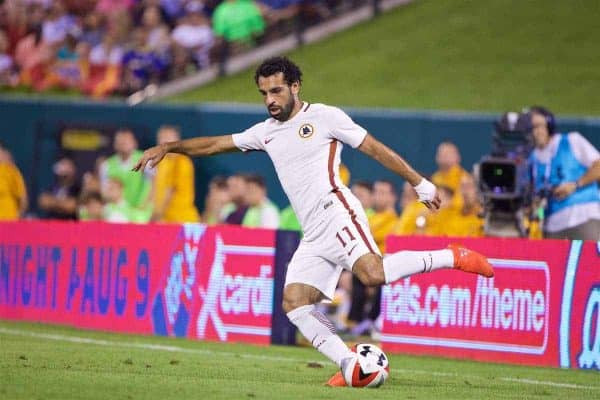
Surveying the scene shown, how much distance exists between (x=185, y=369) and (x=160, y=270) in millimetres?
4892

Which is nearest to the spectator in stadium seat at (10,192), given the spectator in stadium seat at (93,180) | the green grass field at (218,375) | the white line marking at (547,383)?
the spectator in stadium seat at (93,180)

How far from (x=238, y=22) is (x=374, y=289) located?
34.8 ft

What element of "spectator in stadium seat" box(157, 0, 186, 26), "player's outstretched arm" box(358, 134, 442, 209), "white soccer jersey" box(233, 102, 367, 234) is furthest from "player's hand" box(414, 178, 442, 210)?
"spectator in stadium seat" box(157, 0, 186, 26)

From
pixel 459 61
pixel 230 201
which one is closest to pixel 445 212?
pixel 230 201

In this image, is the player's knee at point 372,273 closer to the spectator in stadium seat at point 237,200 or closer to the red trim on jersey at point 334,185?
the red trim on jersey at point 334,185

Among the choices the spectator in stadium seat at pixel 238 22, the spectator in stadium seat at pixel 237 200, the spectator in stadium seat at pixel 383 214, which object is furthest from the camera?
the spectator in stadium seat at pixel 238 22

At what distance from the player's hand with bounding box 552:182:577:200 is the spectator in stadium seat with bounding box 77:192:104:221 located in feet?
24.3

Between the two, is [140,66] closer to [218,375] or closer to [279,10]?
[279,10]

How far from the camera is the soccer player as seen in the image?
10766mm

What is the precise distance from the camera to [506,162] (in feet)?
49.0

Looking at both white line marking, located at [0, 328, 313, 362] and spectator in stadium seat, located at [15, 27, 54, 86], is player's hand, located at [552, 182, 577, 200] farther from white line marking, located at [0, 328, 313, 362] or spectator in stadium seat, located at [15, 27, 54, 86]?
spectator in stadium seat, located at [15, 27, 54, 86]

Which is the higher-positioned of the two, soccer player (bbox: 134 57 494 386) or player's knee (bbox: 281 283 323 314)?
soccer player (bbox: 134 57 494 386)

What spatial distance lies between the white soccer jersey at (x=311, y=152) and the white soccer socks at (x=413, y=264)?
635 mm

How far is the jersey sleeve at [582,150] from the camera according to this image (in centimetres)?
1477
